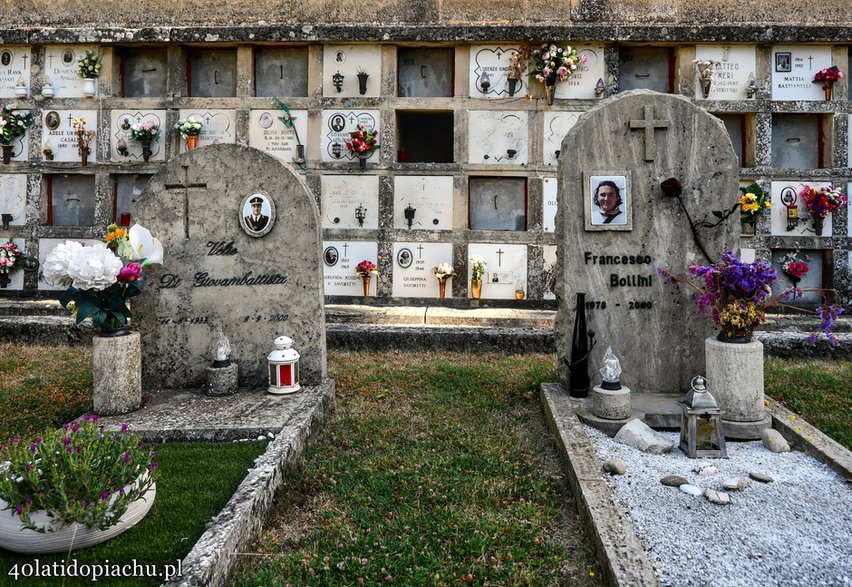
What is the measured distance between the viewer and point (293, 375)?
4156 mm

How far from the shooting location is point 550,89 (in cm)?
805

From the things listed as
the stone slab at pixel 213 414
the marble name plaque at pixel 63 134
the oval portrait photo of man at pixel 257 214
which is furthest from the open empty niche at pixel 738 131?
the marble name plaque at pixel 63 134

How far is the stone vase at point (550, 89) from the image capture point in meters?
7.99

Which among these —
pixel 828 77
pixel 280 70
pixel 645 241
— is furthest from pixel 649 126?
pixel 280 70

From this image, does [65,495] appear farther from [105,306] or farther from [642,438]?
[642,438]

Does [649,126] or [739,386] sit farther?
[649,126]

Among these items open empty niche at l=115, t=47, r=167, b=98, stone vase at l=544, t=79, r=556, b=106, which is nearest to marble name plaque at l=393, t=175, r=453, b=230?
stone vase at l=544, t=79, r=556, b=106

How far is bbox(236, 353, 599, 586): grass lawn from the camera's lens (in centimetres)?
229

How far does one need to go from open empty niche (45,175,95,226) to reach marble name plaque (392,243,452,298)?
194 inches

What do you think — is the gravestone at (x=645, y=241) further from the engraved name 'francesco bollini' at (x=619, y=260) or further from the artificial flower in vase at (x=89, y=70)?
the artificial flower in vase at (x=89, y=70)

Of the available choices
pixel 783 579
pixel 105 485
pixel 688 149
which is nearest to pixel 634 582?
pixel 783 579

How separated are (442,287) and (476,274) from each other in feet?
1.78

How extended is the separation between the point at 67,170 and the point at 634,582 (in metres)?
9.59

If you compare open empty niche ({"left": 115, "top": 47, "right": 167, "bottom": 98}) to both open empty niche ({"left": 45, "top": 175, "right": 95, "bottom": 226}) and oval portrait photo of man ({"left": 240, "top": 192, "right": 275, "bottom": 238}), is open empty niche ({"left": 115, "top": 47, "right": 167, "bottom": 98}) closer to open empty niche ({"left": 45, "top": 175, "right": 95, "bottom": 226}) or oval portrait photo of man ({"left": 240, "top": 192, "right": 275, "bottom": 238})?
open empty niche ({"left": 45, "top": 175, "right": 95, "bottom": 226})
